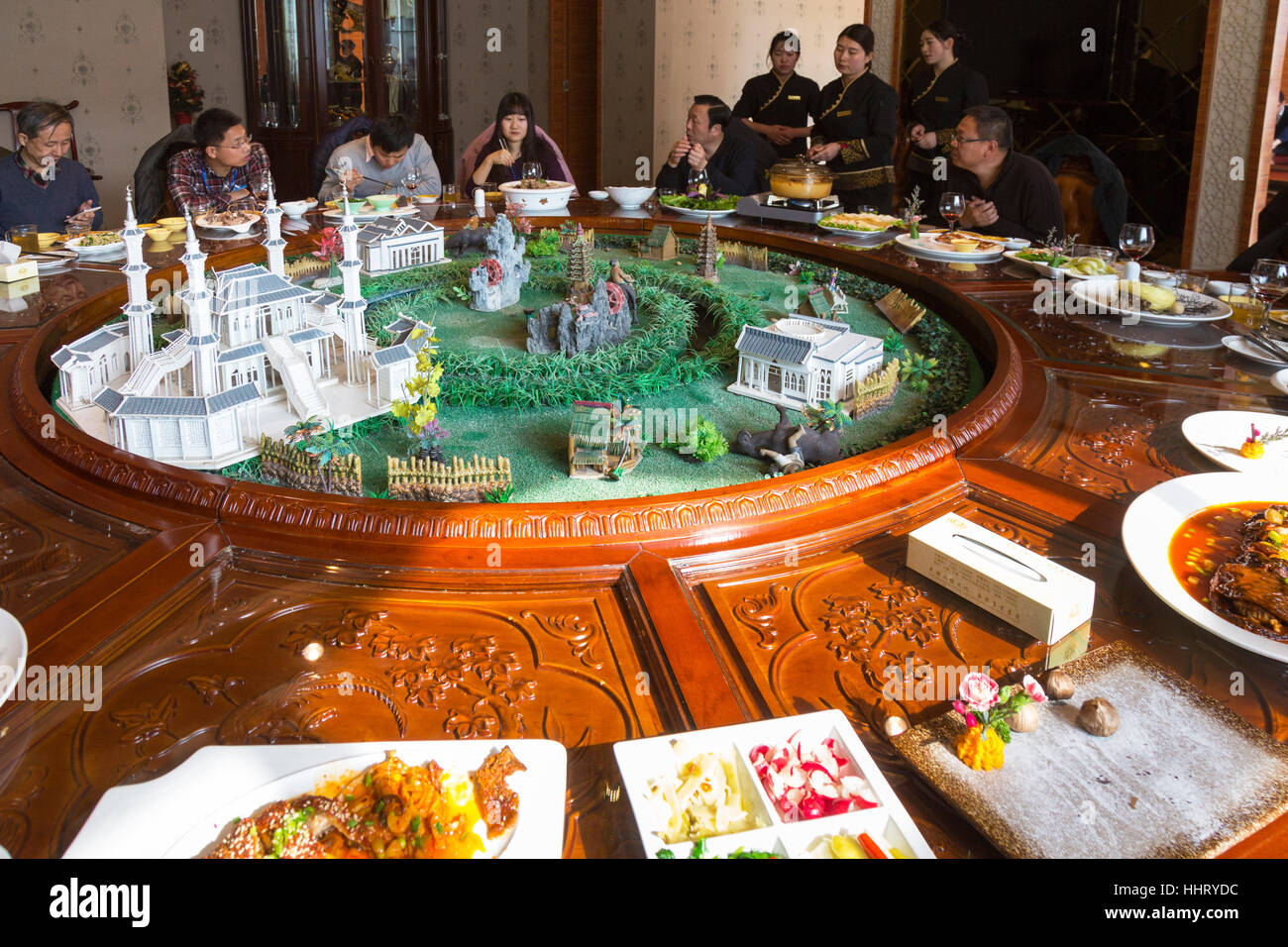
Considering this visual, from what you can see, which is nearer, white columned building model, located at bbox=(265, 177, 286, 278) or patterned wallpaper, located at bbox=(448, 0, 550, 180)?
white columned building model, located at bbox=(265, 177, 286, 278)

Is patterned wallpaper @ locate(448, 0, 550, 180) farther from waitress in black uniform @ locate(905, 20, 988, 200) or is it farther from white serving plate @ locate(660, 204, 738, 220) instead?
white serving plate @ locate(660, 204, 738, 220)

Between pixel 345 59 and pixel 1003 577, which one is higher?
pixel 345 59

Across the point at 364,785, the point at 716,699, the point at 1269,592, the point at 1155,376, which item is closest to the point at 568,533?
the point at 716,699

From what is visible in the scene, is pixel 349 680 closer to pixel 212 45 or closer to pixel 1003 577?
pixel 1003 577

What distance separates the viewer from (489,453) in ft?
6.59

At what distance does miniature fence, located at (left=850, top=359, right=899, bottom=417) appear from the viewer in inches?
85.3

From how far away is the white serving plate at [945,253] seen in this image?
299cm

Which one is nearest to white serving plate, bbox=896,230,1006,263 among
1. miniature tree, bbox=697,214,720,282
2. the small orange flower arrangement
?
miniature tree, bbox=697,214,720,282

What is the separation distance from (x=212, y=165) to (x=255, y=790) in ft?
12.7

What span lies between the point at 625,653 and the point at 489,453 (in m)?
0.94

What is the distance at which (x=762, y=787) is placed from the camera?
893 millimetres

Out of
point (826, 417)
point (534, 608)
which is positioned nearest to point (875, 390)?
point (826, 417)

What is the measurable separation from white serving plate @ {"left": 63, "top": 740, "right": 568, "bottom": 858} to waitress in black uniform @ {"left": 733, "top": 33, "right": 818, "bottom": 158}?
16.6ft

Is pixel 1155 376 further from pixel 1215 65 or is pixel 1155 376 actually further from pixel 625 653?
pixel 1215 65
